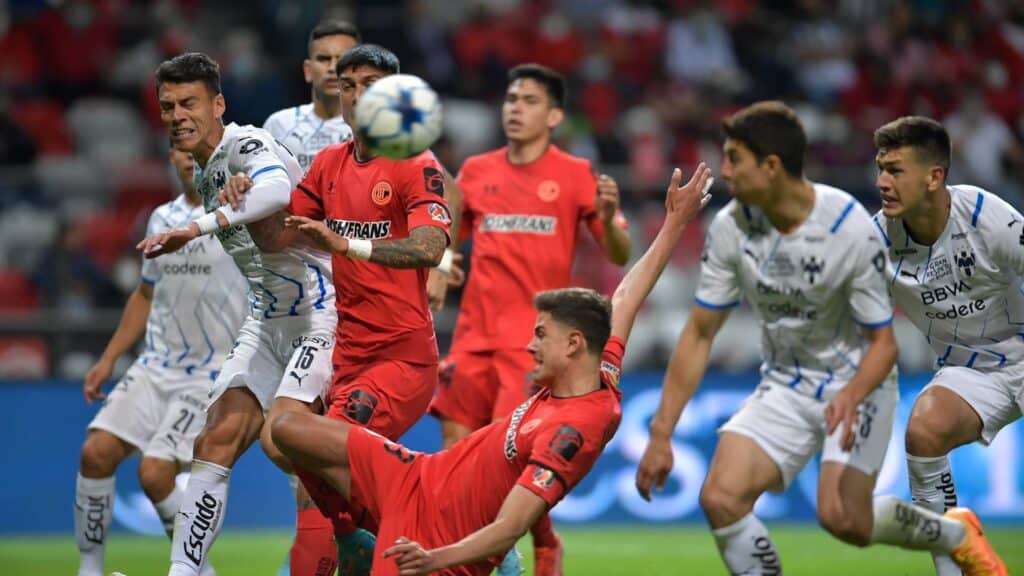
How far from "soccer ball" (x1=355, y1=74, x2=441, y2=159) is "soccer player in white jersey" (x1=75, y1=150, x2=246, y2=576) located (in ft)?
10.1

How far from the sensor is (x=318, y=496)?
646 centimetres

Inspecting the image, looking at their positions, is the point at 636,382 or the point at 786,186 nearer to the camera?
the point at 786,186

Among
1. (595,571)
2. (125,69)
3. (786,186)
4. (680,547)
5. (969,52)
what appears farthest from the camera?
(969,52)

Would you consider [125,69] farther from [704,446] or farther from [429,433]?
[704,446]

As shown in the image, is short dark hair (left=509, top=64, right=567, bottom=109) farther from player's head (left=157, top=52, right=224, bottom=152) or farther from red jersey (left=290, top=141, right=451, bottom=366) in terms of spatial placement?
player's head (left=157, top=52, right=224, bottom=152)

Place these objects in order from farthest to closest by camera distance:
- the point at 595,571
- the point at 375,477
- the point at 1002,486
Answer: the point at 1002,486, the point at 595,571, the point at 375,477

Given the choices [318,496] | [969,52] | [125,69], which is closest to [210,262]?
[318,496]

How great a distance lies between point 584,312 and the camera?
6.11 meters

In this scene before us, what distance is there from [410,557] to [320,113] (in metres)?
4.00

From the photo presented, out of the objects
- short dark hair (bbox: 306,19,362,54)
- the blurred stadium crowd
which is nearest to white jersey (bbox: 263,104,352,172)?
short dark hair (bbox: 306,19,362,54)

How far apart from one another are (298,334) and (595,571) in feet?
11.2

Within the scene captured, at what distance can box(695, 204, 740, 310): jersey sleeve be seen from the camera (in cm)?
695

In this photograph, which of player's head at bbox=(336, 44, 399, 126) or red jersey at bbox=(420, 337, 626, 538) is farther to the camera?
player's head at bbox=(336, 44, 399, 126)

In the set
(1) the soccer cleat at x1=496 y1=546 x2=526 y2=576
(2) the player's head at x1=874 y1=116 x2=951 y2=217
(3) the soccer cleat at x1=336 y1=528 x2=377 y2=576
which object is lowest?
(1) the soccer cleat at x1=496 y1=546 x2=526 y2=576
